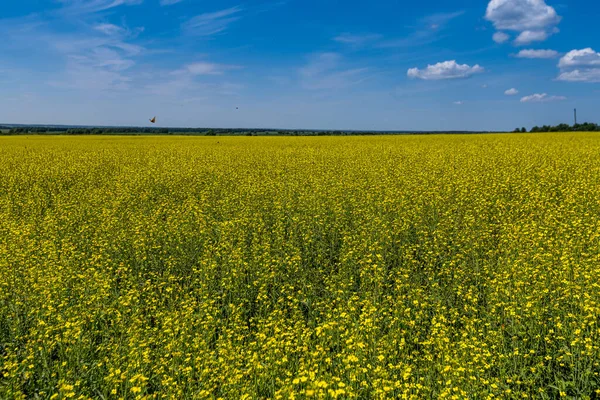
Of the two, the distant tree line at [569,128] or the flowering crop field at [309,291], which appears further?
the distant tree line at [569,128]

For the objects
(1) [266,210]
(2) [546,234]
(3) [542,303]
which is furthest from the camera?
(1) [266,210]

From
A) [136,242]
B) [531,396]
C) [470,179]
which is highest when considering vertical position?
[470,179]

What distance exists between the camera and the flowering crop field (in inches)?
168

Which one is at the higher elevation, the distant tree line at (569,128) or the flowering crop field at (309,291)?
the distant tree line at (569,128)

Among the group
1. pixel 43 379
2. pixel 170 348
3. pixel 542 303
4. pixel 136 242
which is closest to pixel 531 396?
pixel 542 303

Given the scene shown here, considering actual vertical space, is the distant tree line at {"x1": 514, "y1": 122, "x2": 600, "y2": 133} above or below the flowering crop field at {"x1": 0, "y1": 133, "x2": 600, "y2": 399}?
above

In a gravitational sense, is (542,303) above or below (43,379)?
above

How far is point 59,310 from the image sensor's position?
6.09m

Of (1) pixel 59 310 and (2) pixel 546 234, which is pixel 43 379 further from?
(2) pixel 546 234

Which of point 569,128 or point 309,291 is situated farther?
point 569,128

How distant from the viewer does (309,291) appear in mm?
6684

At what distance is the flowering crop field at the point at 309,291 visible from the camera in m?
4.27

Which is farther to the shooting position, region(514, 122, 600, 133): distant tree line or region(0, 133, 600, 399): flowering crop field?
region(514, 122, 600, 133): distant tree line

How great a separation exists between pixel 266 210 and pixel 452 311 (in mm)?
6681
